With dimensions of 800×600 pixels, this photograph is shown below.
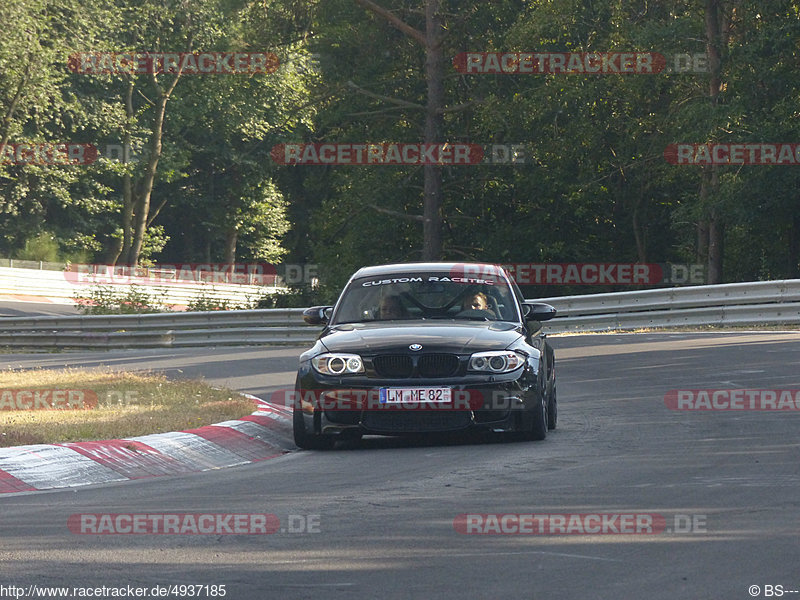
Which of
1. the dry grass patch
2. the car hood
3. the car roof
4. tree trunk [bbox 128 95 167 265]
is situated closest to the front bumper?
the car hood

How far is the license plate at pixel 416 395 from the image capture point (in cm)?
1009

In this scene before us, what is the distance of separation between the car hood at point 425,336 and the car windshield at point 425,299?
29cm

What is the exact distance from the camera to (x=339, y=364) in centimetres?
1038

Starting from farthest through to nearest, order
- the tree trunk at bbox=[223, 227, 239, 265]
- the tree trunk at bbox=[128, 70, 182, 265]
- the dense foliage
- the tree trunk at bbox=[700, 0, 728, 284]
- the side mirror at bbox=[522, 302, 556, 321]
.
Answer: the tree trunk at bbox=[223, 227, 239, 265] → the tree trunk at bbox=[128, 70, 182, 265] → the tree trunk at bbox=[700, 0, 728, 284] → the dense foliage → the side mirror at bbox=[522, 302, 556, 321]

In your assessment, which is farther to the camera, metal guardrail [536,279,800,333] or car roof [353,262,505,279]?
A: metal guardrail [536,279,800,333]

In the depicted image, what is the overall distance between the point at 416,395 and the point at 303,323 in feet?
54.6

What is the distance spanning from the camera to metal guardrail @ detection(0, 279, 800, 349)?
2233 cm

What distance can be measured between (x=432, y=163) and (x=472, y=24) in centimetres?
378

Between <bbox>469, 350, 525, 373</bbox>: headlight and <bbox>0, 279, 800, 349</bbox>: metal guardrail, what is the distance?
12607 mm

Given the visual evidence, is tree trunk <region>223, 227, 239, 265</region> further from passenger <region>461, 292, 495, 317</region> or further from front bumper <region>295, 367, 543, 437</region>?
front bumper <region>295, 367, 543, 437</region>

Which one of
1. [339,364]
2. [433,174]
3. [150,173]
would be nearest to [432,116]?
[433,174]

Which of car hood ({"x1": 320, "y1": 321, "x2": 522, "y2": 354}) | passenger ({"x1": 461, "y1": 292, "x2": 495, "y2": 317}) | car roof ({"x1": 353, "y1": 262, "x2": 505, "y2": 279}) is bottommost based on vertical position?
car hood ({"x1": 320, "y1": 321, "x2": 522, "y2": 354})

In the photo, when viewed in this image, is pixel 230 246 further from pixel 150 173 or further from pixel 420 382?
pixel 420 382

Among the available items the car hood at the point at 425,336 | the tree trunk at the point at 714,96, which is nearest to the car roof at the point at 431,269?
the car hood at the point at 425,336
